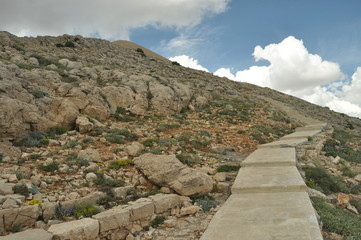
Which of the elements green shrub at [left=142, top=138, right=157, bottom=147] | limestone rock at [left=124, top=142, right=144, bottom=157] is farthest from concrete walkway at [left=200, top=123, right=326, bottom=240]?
green shrub at [left=142, top=138, right=157, bottom=147]

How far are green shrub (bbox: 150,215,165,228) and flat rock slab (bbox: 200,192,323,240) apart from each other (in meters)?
1.46

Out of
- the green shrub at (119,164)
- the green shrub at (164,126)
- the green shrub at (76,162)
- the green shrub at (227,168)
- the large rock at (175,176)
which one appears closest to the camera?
the large rock at (175,176)

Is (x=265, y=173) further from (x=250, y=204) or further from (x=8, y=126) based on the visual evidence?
(x=8, y=126)

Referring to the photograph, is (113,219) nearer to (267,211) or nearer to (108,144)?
(267,211)

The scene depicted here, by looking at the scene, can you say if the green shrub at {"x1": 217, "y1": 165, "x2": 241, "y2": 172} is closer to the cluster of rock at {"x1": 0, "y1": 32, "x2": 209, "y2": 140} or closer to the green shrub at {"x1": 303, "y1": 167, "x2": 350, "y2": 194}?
the green shrub at {"x1": 303, "y1": 167, "x2": 350, "y2": 194}

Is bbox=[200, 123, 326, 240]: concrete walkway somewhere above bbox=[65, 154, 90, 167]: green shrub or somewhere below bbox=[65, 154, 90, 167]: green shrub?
below

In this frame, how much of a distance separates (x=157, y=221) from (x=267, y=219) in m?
2.44

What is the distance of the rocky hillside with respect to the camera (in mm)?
6484

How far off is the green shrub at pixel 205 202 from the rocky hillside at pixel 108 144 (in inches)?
1.4

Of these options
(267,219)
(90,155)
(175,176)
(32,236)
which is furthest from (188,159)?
(32,236)

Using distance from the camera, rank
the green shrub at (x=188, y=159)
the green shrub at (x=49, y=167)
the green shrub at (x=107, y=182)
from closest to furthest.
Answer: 1. the green shrub at (x=107, y=182)
2. the green shrub at (x=49, y=167)
3. the green shrub at (x=188, y=159)

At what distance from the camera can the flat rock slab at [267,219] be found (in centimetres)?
429

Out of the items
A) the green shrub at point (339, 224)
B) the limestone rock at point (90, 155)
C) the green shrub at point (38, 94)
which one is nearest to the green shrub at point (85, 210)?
the limestone rock at point (90, 155)

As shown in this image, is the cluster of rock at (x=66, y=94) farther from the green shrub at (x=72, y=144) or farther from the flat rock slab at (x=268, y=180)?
the flat rock slab at (x=268, y=180)
